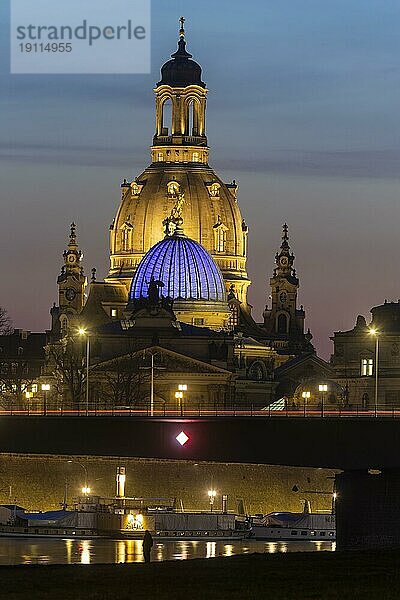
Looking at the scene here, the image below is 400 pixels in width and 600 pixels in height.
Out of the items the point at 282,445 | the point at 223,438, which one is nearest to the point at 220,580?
the point at 282,445

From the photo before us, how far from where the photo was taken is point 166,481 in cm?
15150

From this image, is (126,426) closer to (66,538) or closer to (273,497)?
(66,538)

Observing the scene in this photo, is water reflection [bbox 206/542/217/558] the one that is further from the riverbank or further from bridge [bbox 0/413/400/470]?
the riverbank

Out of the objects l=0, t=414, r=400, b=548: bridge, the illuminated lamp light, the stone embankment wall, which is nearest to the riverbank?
l=0, t=414, r=400, b=548: bridge

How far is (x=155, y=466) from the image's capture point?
151 metres

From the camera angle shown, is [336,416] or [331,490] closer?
[336,416]

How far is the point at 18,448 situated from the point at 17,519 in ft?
51.8

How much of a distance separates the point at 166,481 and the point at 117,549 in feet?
94.9

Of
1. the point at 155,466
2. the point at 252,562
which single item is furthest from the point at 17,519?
the point at 252,562

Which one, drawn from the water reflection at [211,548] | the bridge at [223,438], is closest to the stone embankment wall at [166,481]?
the water reflection at [211,548]

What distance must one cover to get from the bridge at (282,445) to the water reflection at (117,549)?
4.92 metres

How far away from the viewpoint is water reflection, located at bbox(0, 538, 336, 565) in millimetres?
115688

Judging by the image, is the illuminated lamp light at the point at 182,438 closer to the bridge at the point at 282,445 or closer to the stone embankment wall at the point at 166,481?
the bridge at the point at 282,445

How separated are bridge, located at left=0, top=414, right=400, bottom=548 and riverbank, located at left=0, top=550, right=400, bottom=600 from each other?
20.3 metres
